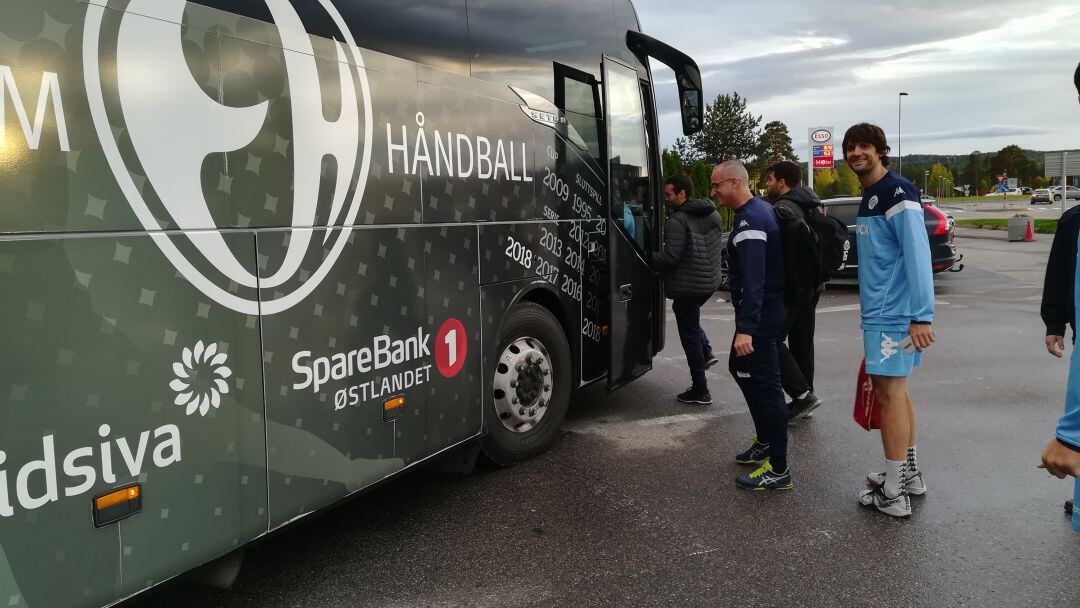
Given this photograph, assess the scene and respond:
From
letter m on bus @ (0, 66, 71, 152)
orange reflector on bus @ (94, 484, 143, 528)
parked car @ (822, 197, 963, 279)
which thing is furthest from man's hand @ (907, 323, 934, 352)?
parked car @ (822, 197, 963, 279)

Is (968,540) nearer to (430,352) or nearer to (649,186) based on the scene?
(430,352)

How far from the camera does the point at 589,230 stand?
5.62 m

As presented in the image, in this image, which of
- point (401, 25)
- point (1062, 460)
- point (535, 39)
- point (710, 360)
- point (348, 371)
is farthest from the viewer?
point (710, 360)

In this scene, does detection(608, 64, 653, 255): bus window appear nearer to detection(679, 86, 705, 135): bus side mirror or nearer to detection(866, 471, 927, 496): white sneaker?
detection(679, 86, 705, 135): bus side mirror

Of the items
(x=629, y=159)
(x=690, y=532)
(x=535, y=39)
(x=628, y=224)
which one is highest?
(x=535, y=39)

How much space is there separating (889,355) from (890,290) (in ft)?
1.11

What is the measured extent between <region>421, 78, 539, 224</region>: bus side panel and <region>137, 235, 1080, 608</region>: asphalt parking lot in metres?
1.62

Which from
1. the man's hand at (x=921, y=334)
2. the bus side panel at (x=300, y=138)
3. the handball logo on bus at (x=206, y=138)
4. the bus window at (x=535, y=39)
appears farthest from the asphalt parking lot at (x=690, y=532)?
the bus window at (x=535, y=39)

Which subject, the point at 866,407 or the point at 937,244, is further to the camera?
the point at 937,244

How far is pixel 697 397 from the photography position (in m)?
6.84

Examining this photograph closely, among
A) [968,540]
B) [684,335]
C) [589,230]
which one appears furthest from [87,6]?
[684,335]

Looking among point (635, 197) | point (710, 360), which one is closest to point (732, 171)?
point (635, 197)

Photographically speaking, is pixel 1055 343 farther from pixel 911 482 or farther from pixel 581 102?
pixel 581 102

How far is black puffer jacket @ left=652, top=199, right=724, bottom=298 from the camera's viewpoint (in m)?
6.50
